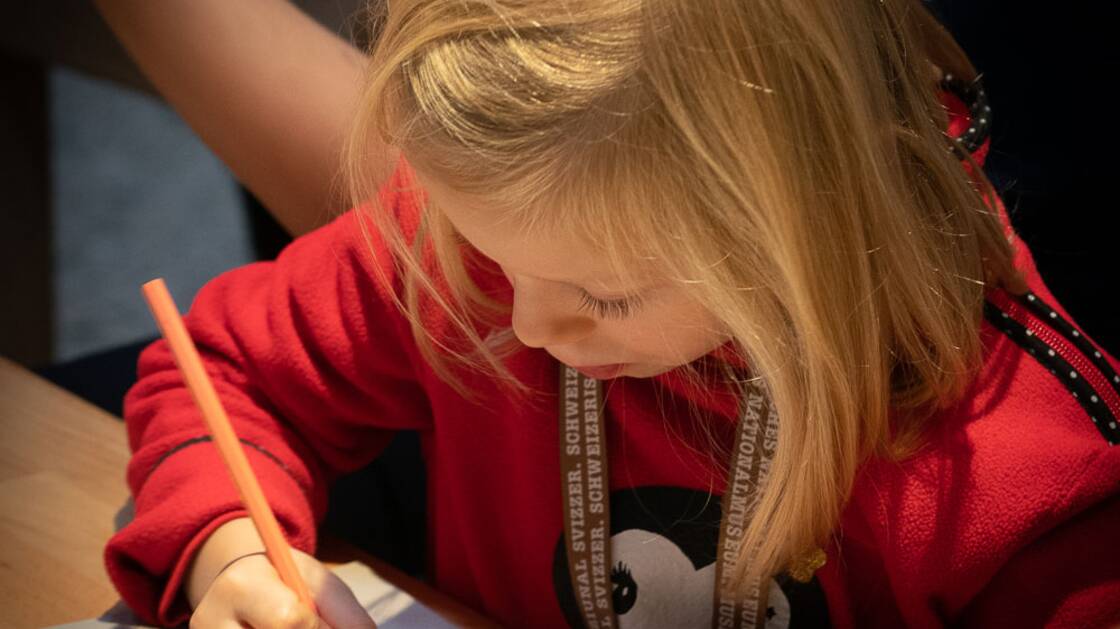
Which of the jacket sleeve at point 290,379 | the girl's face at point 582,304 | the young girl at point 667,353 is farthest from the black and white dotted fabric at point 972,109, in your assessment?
the jacket sleeve at point 290,379

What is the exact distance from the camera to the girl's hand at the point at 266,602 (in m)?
0.56

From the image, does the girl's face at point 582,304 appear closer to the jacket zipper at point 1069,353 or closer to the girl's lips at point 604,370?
the girl's lips at point 604,370

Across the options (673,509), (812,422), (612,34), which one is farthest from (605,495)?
(612,34)

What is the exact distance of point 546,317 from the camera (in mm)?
Result: 502

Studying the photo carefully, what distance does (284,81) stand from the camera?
2.59 feet

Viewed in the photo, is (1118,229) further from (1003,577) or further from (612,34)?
(612,34)

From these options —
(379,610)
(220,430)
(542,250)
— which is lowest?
(379,610)

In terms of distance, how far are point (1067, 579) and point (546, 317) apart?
0.24 m

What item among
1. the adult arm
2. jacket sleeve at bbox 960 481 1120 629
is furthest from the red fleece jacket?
the adult arm

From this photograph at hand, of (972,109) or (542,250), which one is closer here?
(542,250)

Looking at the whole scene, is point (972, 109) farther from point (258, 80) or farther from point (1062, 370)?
point (258, 80)

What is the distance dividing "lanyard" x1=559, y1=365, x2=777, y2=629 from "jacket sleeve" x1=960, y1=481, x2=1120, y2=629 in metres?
0.12

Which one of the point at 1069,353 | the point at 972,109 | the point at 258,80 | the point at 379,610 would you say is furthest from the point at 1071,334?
the point at 258,80

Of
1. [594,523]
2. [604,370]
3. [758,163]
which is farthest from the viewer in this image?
[594,523]
